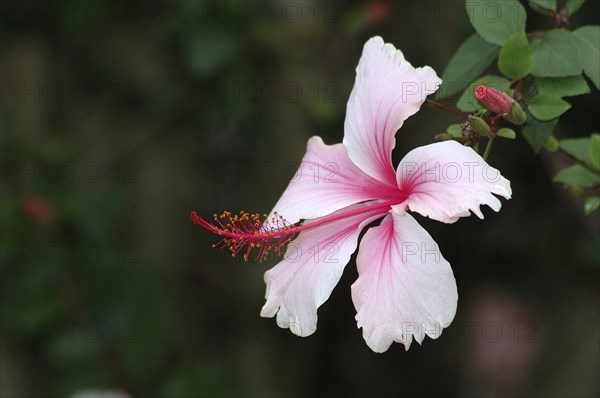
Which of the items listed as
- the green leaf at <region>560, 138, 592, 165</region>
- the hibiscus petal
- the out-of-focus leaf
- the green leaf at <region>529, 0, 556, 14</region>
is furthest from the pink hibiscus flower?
the out-of-focus leaf

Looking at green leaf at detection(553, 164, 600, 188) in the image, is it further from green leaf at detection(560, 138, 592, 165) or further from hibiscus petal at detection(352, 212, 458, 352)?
hibiscus petal at detection(352, 212, 458, 352)

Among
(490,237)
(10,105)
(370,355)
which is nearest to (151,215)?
(10,105)

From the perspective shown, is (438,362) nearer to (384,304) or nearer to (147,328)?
(147,328)

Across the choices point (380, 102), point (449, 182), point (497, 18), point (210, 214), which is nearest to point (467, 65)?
point (497, 18)

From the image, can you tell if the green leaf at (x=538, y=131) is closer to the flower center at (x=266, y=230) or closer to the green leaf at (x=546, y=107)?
the green leaf at (x=546, y=107)

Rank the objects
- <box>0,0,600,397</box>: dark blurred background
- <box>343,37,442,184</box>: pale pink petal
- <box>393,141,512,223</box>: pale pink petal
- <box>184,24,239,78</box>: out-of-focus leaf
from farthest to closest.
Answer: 1. <box>0,0,600,397</box>: dark blurred background
2. <box>184,24,239,78</box>: out-of-focus leaf
3. <box>343,37,442,184</box>: pale pink petal
4. <box>393,141,512,223</box>: pale pink petal

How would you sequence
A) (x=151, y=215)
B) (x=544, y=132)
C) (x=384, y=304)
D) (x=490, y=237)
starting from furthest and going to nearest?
(x=151, y=215), (x=490, y=237), (x=544, y=132), (x=384, y=304)

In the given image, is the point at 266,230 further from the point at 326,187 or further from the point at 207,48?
the point at 207,48
